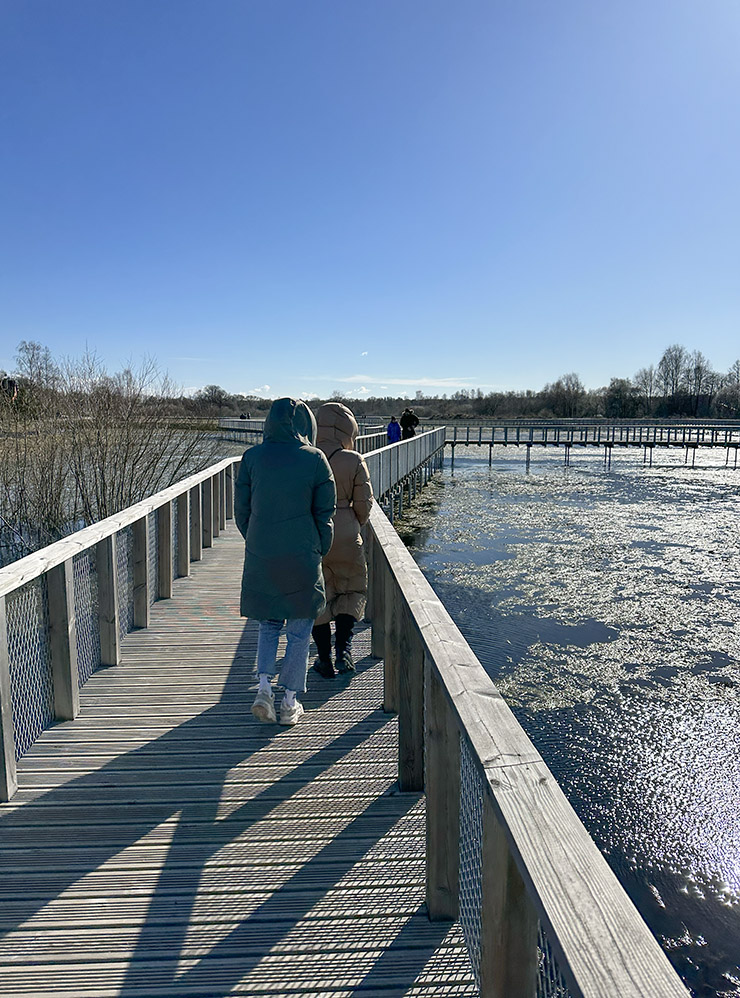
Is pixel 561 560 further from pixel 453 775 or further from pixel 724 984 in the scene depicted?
pixel 453 775

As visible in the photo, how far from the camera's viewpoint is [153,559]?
6.50m

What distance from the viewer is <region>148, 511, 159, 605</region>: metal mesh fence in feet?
20.5

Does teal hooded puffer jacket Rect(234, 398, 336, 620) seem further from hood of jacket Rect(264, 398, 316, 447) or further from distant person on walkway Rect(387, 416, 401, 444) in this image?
distant person on walkway Rect(387, 416, 401, 444)

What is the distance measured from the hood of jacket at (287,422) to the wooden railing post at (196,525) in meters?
5.28

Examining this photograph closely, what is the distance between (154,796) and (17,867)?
0.61 meters

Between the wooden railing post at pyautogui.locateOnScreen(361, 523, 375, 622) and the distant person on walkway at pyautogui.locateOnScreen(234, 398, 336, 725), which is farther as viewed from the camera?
the wooden railing post at pyautogui.locateOnScreen(361, 523, 375, 622)

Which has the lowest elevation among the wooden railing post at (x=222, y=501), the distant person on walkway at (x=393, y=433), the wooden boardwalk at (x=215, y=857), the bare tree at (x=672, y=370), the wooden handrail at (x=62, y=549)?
the wooden boardwalk at (x=215, y=857)

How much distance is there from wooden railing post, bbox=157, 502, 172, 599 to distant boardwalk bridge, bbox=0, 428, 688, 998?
1.70 meters

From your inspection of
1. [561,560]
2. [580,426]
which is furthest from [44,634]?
[580,426]

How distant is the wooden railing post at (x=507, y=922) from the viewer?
135 cm

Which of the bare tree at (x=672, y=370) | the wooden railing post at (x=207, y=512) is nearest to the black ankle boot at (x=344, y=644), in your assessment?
the wooden railing post at (x=207, y=512)

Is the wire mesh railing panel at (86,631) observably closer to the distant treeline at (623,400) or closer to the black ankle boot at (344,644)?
the black ankle boot at (344,644)

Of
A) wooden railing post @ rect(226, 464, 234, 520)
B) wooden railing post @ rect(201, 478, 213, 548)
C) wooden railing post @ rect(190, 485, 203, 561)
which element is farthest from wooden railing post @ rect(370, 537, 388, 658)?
wooden railing post @ rect(226, 464, 234, 520)

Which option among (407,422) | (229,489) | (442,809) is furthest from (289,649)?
(407,422)
